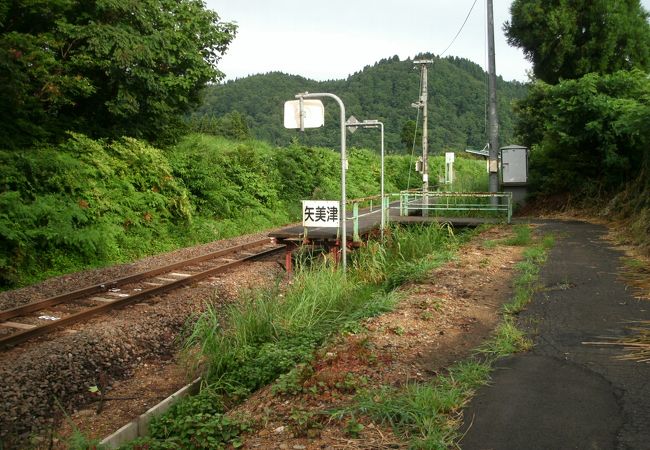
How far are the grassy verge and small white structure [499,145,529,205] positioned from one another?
46.2 feet

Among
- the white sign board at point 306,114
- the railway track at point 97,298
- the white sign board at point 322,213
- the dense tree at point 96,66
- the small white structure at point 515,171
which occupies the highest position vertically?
the dense tree at point 96,66

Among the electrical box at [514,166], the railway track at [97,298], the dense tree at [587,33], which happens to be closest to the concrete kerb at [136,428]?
the railway track at [97,298]

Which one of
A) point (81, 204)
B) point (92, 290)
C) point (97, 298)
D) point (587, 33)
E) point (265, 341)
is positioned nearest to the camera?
point (265, 341)

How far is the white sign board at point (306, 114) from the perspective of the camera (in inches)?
326

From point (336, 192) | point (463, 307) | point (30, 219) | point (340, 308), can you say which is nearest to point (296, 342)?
point (340, 308)

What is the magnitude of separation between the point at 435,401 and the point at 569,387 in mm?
1060

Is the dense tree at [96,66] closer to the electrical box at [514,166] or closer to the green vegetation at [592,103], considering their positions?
the electrical box at [514,166]

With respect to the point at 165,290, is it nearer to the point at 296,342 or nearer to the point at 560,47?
the point at 296,342

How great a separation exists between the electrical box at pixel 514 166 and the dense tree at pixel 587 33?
10.7ft

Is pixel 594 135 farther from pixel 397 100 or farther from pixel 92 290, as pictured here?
pixel 397 100

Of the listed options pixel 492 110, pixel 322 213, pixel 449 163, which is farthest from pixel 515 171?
pixel 322 213

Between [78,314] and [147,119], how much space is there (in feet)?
35.9

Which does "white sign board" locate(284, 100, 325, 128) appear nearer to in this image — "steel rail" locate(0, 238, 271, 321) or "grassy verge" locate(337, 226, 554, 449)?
"steel rail" locate(0, 238, 271, 321)

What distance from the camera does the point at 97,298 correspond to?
869 cm
